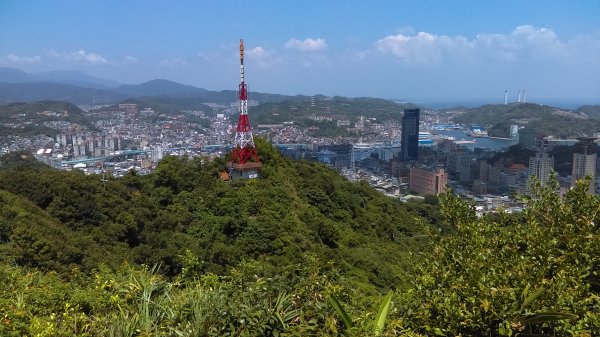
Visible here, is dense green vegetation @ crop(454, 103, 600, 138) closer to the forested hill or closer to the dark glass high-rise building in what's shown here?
the dark glass high-rise building

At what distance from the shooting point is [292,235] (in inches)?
392

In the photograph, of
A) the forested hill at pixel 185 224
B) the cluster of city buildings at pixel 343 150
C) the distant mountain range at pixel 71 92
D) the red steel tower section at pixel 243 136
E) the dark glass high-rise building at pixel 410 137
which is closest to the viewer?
the forested hill at pixel 185 224

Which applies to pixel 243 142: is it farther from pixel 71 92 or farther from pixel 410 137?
pixel 71 92

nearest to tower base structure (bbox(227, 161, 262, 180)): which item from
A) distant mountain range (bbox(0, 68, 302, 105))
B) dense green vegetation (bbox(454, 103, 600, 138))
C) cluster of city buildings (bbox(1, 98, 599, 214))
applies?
cluster of city buildings (bbox(1, 98, 599, 214))

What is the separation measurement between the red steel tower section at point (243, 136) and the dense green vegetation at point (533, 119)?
2397 cm

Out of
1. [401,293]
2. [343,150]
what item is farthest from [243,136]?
[343,150]

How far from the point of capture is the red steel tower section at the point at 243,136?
1421 centimetres

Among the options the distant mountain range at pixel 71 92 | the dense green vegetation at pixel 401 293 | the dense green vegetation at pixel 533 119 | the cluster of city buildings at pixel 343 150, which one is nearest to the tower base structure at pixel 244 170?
the cluster of city buildings at pixel 343 150

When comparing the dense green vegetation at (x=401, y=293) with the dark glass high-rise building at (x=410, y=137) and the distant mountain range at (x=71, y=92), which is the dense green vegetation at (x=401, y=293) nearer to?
the dark glass high-rise building at (x=410, y=137)

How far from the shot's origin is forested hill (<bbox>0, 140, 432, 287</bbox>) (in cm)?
723

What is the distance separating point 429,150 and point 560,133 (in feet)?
28.3

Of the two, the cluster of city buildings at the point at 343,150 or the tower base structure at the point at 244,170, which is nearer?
the tower base structure at the point at 244,170

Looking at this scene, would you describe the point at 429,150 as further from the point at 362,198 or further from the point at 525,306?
the point at 525,306

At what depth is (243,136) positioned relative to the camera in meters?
14.5
